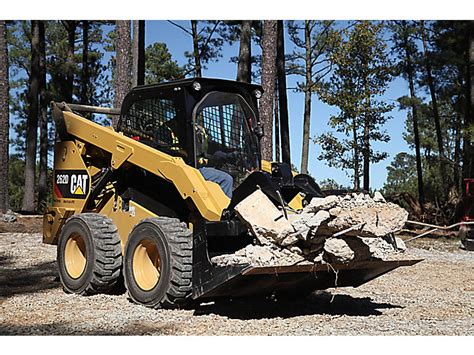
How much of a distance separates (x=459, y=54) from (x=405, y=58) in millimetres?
5019

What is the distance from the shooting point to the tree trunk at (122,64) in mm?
12802

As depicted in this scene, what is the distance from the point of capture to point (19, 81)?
34594mm

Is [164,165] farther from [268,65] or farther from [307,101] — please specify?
[307,101]

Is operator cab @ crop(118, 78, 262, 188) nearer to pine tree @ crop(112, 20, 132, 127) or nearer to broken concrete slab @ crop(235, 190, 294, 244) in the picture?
broken concrete slab @ crop(235, 190, 294, 244)

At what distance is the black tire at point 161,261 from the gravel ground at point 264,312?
0.15m

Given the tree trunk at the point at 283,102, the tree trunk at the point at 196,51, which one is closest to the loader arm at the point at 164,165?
the tree trunk at the point at 283,102

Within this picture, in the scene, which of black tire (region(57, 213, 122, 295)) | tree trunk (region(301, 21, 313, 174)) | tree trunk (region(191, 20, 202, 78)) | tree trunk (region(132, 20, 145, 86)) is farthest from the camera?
tree trunk (region(191, 20, 202, 78))

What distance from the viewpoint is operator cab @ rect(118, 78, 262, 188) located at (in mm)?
7199

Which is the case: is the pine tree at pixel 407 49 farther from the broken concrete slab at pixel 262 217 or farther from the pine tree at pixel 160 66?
the broken concrete slab at pixel 262 217

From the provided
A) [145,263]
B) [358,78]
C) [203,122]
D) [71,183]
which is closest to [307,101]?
[358,78]

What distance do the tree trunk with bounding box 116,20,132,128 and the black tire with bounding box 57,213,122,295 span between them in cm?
512

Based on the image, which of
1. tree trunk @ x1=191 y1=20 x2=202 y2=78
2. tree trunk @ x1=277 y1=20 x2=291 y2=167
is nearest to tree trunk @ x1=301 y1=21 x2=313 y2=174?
tree trunk @ x1=277 y1=20 x2=291 y2=167

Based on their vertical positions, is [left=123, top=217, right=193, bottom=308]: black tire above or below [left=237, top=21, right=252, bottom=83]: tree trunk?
below

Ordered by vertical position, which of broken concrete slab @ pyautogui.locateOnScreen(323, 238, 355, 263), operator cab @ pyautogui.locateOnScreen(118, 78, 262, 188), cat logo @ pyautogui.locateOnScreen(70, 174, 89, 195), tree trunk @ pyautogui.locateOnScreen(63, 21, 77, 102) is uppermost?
tree trunk @ pyautogui.locateOnScreen(63, 21, 77, 102)
